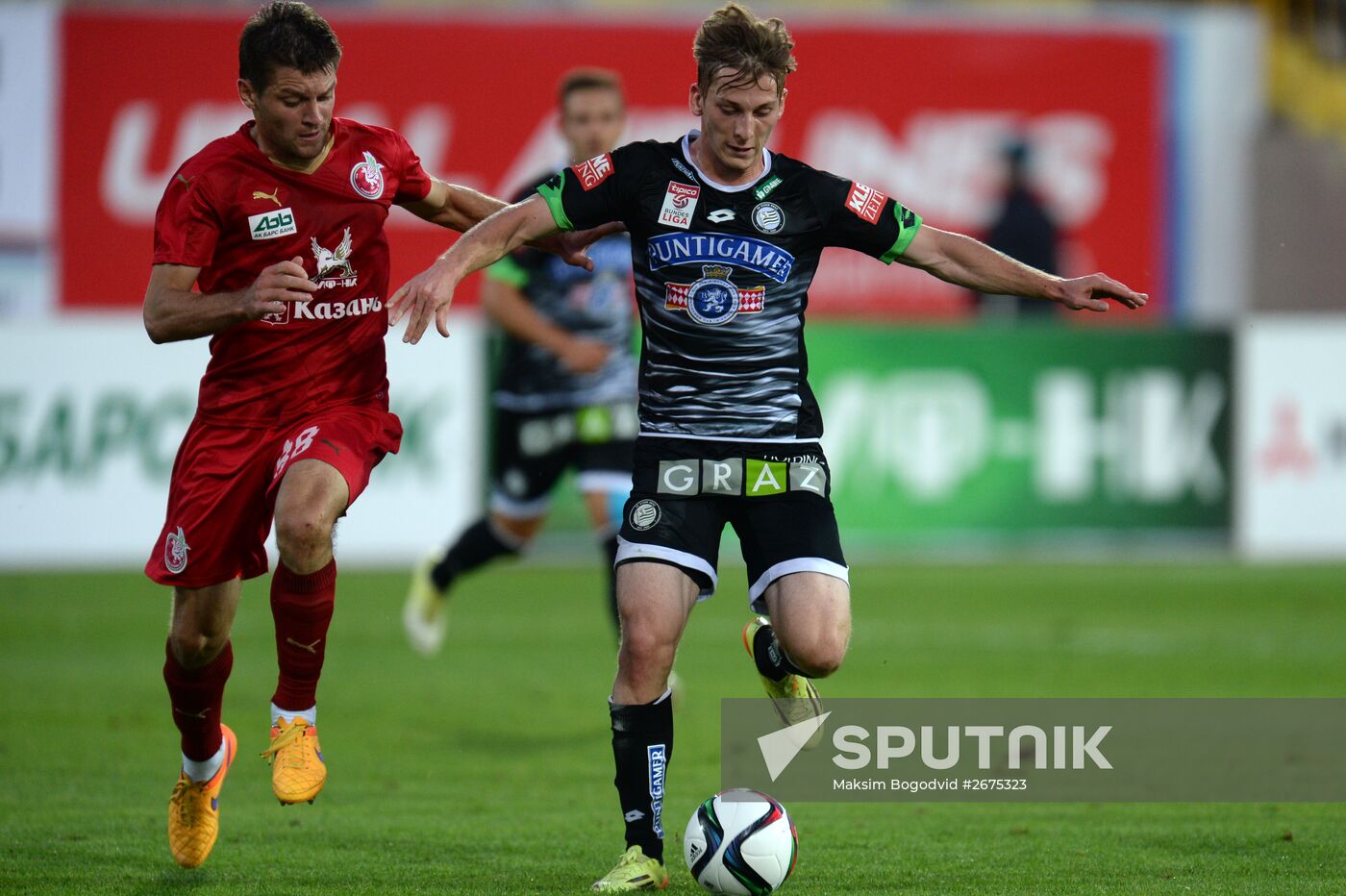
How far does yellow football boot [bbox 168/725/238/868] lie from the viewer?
5660mm

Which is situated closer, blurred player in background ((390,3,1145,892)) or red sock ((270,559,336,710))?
blurred player in background ((390,3,1145,892))

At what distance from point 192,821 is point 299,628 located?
667mm

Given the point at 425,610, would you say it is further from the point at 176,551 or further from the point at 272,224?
the point at 272,224

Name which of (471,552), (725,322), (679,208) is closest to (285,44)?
(679,208)

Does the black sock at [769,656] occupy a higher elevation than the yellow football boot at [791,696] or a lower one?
higher

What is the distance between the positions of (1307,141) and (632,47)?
24.9 feet

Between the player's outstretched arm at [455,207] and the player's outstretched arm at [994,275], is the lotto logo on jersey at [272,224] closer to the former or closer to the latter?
the player's outstretched arm at [455,207]

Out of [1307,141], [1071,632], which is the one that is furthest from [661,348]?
[1307,141]

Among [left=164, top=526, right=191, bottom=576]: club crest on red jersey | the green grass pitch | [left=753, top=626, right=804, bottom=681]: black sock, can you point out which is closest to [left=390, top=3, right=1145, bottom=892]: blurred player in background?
[left=753, top=626, right=804, bottom=681]: black sock

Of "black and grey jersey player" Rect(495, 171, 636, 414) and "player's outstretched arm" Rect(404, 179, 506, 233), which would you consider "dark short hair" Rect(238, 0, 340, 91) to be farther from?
"black and grey jersey player" Rect(495, 171, 636, 414)

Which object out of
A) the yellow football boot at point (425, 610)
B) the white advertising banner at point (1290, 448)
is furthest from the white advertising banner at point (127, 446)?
the white advertising banner at point (1290, 448)

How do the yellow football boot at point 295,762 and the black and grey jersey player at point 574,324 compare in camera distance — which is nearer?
the yellow football boot at point 295,762

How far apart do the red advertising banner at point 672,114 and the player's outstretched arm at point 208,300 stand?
13.9 m

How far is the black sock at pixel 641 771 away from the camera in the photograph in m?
5.34
